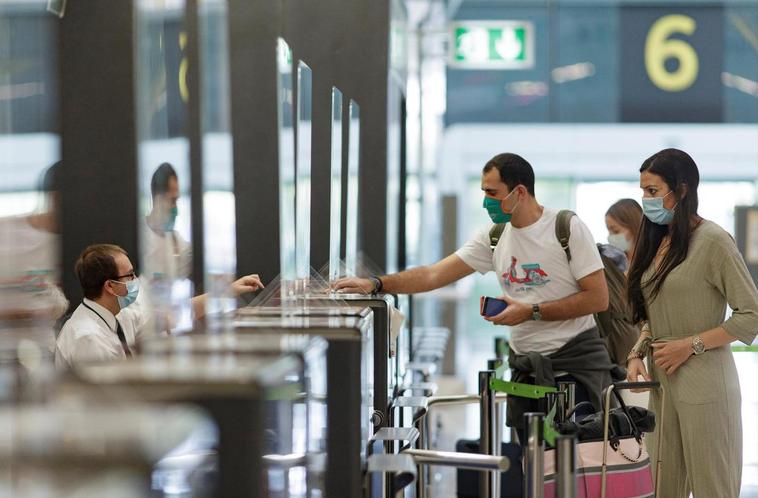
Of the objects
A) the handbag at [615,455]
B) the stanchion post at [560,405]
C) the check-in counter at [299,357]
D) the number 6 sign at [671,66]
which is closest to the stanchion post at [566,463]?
the handbag at [615,455]

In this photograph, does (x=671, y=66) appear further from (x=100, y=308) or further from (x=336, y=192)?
(x=100, y=308)

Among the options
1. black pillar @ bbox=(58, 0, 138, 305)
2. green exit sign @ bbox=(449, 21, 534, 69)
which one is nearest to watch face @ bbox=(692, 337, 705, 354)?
black pillar @ bbox=(58, 0, 138, 305)

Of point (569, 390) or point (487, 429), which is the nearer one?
point (569, 390)

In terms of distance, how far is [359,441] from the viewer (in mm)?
2268

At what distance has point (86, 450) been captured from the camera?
1.32 metres

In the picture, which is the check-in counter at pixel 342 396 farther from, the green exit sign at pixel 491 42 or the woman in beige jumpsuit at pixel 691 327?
the green exit sign at pixel 491 42

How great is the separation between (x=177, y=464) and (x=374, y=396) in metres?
1.62

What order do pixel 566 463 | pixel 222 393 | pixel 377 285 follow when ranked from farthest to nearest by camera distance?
pixel 377 285 → pixel 566 463 → pixel 222 393

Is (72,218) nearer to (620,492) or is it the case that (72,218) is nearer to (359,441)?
(359,441)

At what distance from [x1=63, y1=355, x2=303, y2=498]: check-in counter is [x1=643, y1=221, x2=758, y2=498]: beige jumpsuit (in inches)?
84.5

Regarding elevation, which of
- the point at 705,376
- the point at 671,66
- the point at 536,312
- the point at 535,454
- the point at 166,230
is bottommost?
the point at 535,454

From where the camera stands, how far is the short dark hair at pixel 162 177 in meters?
2.88

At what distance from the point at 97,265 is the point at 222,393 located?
1.68 metres

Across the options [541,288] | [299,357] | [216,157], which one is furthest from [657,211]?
[299,357]
